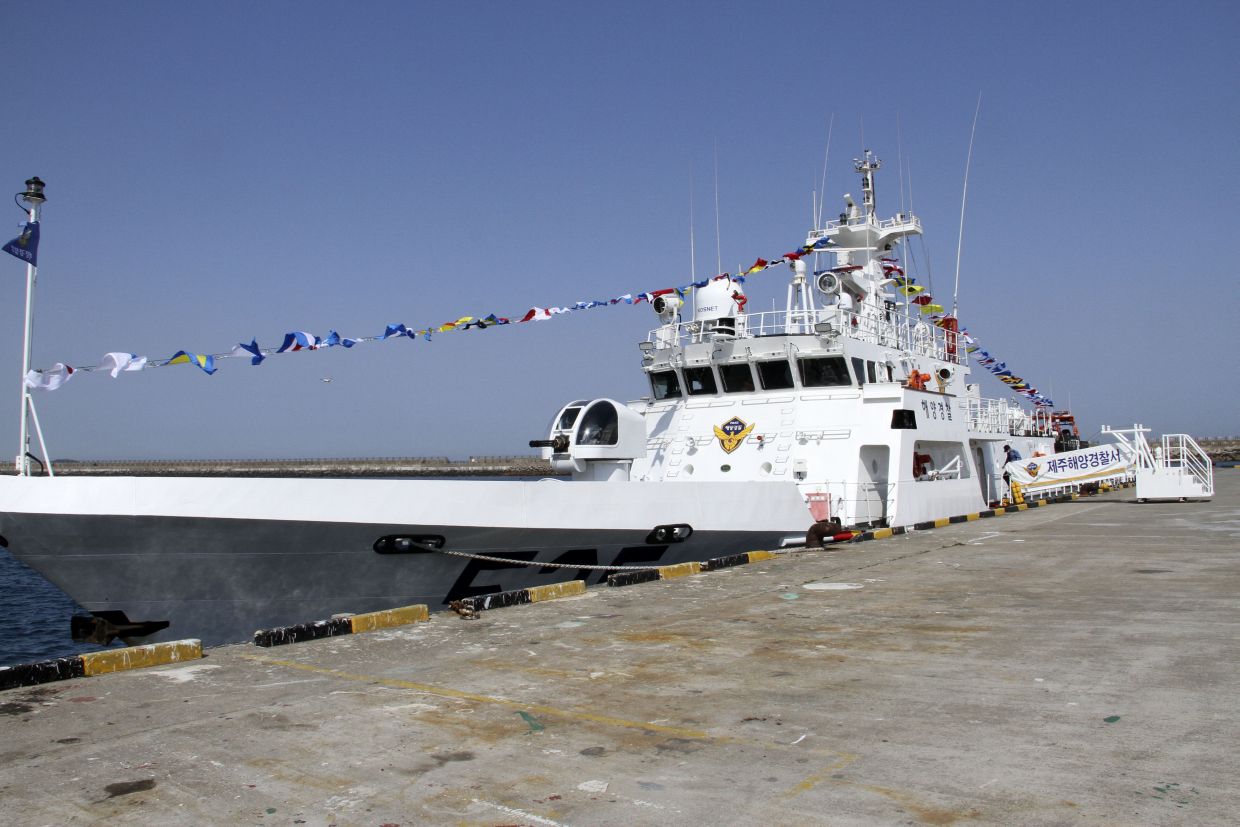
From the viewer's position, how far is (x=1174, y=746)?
4.24 m

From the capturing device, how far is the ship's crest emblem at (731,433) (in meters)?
15.8

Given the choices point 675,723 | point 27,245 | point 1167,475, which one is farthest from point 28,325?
point 1167,475

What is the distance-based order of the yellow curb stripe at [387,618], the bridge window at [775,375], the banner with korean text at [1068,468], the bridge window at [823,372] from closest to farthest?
the yellow curb stripe at [387,618], the bridge window at [823,372], the bridge window at [775,375], the banner with korean text at [1068,468]

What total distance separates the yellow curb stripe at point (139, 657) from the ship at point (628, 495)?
266cm

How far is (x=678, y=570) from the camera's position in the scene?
11.1m

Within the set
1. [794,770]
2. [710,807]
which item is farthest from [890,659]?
[710,807]

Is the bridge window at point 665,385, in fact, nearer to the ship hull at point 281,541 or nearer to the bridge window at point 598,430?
the bridge window at point 598,430

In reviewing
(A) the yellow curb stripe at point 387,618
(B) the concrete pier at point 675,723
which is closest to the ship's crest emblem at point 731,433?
(B) the concrete pier at point 675,723

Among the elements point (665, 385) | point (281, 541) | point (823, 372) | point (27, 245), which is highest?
point (27, 245)

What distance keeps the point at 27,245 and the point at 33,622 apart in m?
10.7

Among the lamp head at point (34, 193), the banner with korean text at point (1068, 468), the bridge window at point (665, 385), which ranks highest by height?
the lamp head at point (34, 193)

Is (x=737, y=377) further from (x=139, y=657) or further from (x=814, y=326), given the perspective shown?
(x=139, y=657)

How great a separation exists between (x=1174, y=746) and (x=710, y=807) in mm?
2381

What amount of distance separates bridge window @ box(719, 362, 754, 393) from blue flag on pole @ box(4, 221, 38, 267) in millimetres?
10727
